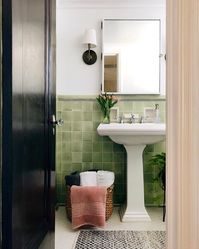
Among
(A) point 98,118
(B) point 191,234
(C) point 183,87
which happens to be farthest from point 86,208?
(C) point 183,87

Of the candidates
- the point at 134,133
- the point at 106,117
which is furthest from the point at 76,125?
the point at 134,133

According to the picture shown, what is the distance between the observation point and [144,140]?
2.69 meters

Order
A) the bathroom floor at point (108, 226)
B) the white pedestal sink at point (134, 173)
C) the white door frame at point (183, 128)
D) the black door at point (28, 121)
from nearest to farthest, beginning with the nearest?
the white door frame at point (183, 128) → the black door at point (28, 121) → the bathroom floor at point (108, 226) → the white pedestal sink at point (134, 173)

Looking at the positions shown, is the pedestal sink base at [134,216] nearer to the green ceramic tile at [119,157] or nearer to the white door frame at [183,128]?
the green ceramic tile at [119,157]

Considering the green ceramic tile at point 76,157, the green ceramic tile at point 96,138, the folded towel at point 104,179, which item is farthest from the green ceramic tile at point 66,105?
the folded towel at point 104,179

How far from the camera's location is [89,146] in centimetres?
318

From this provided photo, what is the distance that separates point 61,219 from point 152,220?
→ 33.0 inches

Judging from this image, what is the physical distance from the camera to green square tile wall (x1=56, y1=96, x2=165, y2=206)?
317 cm

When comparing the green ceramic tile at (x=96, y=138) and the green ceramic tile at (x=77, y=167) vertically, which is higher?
the green ceramic tile at (x=96, y=138)

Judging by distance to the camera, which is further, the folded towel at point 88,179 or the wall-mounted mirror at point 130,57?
the wall-mounted mirror at point 130,57

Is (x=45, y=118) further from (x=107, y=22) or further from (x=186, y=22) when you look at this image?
(x=107, y=22)

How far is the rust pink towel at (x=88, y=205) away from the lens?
2.49 m

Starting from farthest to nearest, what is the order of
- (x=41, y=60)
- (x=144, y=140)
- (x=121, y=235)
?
(x=144, y=140)
(x=121, y=235)
(x=41, y=60)

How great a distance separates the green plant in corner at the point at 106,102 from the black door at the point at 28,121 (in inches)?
47.9
